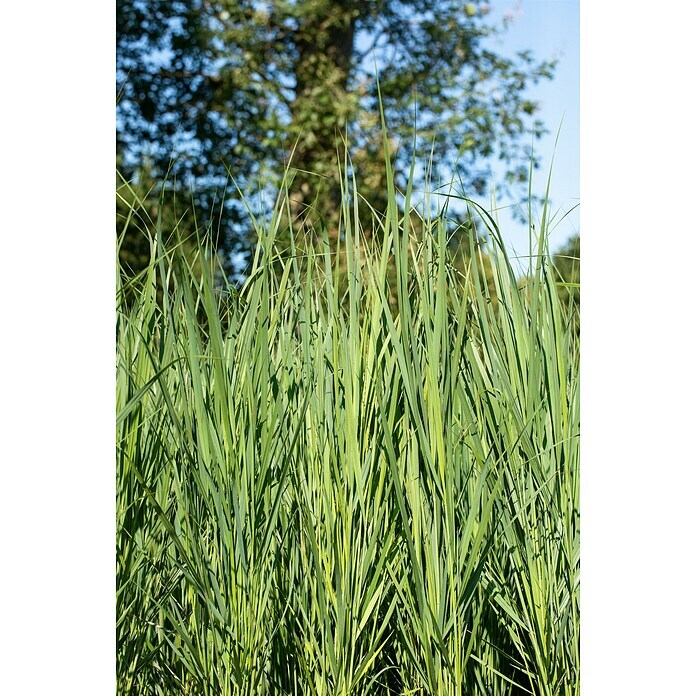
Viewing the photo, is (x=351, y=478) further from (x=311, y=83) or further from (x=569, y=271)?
(x=311, y=83)

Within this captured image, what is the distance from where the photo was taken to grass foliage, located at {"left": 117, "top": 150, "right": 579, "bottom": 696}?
41.4 inches

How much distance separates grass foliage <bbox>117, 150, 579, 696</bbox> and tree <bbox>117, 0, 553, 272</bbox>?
0.75 m

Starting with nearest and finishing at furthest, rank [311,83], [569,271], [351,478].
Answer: [351,478]
[569,271]
[311,83]

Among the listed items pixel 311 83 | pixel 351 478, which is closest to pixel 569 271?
pixel 351 478

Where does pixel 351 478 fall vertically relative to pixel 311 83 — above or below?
below

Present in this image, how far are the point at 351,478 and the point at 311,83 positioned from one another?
1.88 metres

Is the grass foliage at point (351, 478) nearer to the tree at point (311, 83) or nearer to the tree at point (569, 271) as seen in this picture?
the tree at point (569, 271)

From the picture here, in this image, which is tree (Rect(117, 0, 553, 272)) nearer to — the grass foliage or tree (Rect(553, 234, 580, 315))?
tree (Rect(553, 234, 580, 315))

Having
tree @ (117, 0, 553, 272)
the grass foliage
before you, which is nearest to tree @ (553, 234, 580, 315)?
the grass foliage

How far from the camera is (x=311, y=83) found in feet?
8.29
